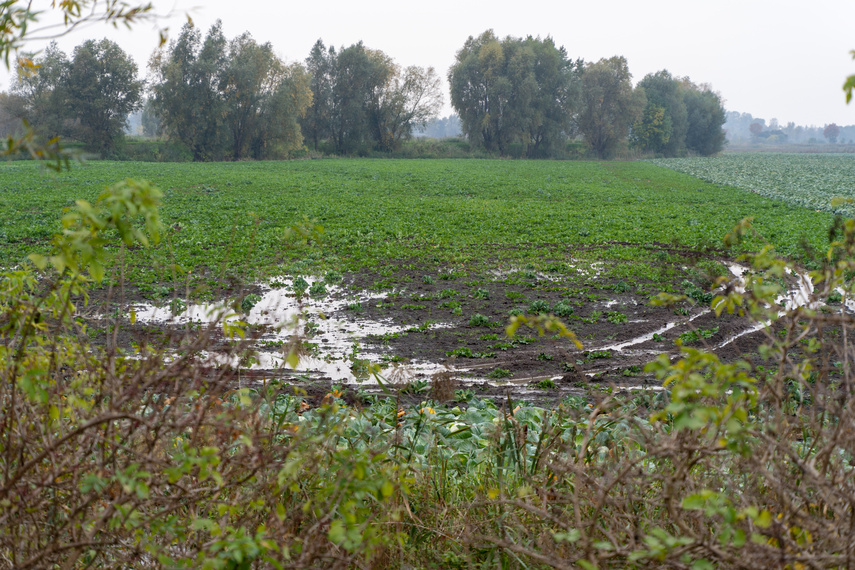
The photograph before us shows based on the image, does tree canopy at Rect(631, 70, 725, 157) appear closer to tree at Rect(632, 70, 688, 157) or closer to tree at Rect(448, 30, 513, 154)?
tree at Rect(632, 70, 688, 157)

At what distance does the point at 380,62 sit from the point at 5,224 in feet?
196

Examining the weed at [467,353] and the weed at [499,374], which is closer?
the weed at [499,374]

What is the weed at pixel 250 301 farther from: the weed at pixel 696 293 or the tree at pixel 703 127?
the tree at pixel 703 127

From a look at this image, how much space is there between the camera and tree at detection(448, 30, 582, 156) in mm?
74250

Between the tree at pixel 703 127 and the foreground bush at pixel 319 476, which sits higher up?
the tree at pixel 703 127

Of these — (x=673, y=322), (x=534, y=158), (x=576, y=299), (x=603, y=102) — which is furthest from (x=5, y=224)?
(x=603, y=102)

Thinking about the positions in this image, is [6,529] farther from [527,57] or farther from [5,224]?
[527,57]

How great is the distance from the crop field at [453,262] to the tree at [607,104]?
5309cm

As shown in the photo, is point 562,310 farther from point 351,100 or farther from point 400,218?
point 351,100

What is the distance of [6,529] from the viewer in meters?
2.53

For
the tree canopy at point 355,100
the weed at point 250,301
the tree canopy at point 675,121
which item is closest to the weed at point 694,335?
the weed at point 250,301

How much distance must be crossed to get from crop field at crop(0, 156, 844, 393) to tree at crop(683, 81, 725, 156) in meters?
75.6

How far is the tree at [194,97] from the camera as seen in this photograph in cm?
5916

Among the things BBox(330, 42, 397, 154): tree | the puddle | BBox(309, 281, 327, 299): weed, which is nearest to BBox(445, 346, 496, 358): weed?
the puddle
